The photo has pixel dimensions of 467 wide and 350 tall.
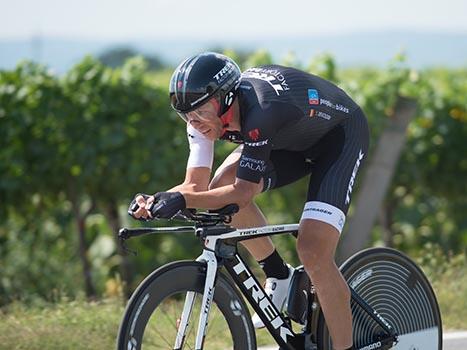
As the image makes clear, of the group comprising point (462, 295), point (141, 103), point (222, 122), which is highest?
point (222, 122)

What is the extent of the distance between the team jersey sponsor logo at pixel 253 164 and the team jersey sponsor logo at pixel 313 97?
53 cm

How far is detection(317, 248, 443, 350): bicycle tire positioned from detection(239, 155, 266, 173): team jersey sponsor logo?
1.03 meters

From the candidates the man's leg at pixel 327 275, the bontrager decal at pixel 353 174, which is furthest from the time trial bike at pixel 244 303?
the bontrager decal at pixel 353 174

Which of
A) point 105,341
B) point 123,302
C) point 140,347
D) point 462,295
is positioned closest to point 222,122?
point 140,347

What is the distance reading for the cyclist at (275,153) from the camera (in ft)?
15.6

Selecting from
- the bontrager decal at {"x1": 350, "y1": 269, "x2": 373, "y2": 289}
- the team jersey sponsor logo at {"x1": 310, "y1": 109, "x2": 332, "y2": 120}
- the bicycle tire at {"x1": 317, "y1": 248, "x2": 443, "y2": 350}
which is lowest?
the bicycle tire at {"x1": 317, "y1": 248, "x2": 443, "y2": 350}

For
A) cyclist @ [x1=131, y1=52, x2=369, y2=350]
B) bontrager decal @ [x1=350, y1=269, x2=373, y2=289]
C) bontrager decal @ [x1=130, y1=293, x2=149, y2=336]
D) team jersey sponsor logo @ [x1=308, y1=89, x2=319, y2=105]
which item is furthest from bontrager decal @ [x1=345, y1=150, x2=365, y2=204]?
bontrager decal @ [x1=130, y1=293, x2=149, y2=336]

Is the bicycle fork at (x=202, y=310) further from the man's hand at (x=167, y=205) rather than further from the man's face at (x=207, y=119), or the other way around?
the man's face at (x=207, y=119)

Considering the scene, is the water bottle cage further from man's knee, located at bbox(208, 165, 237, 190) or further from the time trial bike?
man's knee, located at bbox(208, 165, 237, 190)

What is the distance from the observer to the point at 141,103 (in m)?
10.1

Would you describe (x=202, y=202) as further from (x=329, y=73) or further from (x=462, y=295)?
(x=329, y=73)

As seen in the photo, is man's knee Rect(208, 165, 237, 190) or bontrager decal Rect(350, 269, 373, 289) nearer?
man's knee Rect(208, 165, 237, 190)

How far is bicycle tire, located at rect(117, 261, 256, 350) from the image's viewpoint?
15.1 ft

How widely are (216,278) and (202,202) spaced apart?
1.40ft
